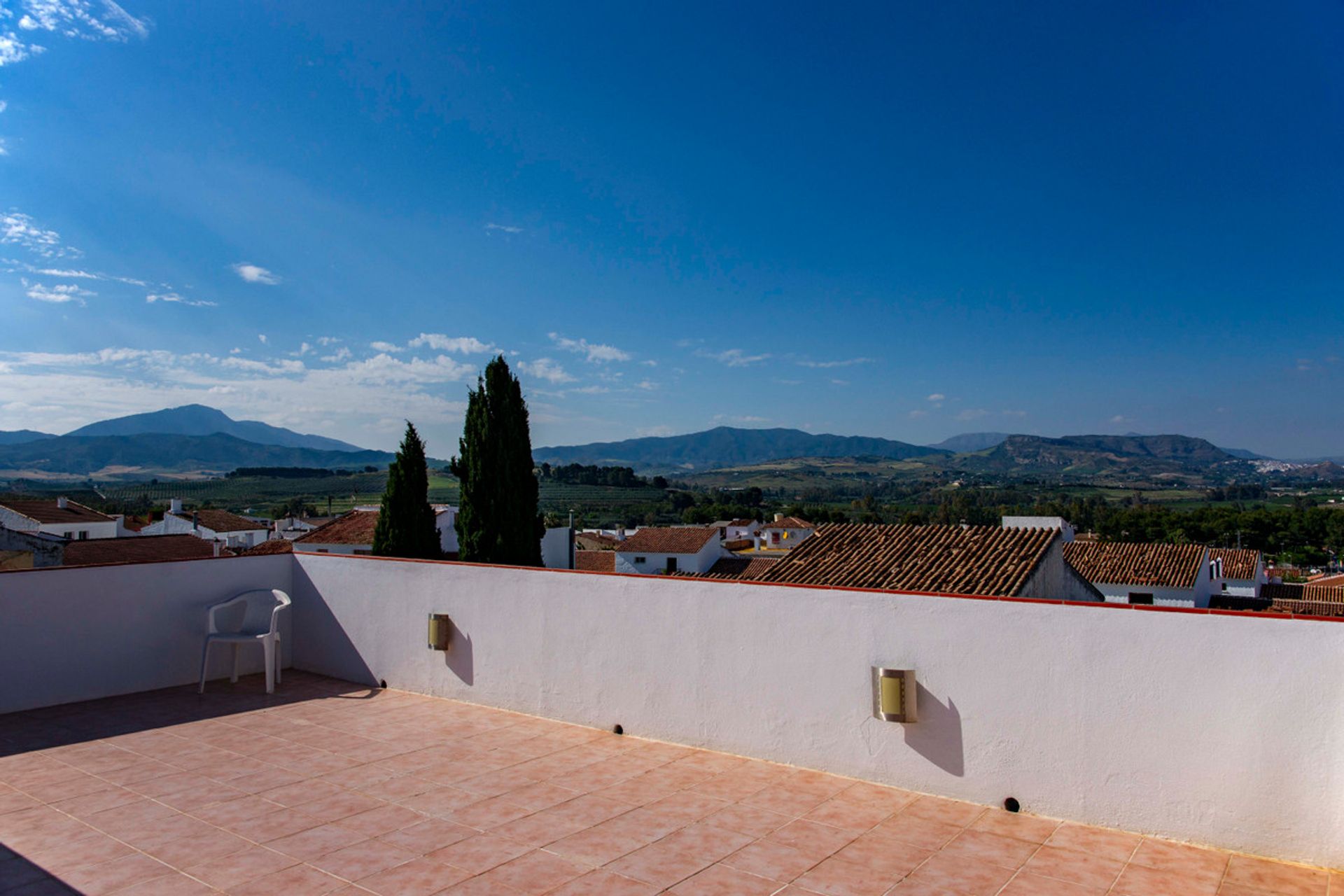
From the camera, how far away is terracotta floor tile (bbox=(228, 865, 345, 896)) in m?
2.90

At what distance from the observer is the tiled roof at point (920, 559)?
907cm

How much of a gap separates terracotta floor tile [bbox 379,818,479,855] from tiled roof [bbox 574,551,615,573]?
1273 inches

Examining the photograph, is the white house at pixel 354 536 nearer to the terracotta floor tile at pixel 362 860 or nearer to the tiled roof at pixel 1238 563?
the terracotta floor tile at pixel 362 860

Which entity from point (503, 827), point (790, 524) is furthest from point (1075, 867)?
point (790, 524)

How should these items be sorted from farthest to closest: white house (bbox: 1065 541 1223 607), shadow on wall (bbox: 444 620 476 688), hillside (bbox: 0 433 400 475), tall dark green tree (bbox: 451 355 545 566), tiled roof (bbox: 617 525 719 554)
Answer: hillside (bbox: 0 433 400 475) < tiled roof (bbox: 617 525 719 554) < white house (bbox: 1065 541 1223 607) < tall dark green tree (bbox: 451 355 545 566) < shadow on wall (bbox: 444 620 476 688)

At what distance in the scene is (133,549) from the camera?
80.8 feet

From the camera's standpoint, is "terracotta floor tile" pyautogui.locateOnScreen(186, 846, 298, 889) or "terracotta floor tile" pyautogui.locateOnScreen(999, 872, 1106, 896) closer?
"terracotta floor tile" pyautogui.locateOnScreen(999, 872, 1106, 896)

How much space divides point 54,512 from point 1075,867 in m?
40.8

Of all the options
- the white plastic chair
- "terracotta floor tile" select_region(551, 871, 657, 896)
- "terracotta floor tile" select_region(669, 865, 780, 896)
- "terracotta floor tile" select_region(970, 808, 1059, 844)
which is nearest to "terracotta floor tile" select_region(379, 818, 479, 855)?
"terracotta floor tile" select_region(551, 871, 657, 896)

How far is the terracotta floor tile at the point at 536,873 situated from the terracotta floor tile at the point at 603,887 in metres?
0.04

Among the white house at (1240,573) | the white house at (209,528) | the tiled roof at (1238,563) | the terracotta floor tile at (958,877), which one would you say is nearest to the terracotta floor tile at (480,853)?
the terracotta floor tile at (958,877)

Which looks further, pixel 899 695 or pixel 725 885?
pixel 899 695

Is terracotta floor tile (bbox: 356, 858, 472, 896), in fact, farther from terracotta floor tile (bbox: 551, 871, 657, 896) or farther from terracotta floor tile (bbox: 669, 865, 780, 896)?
terracotta floor tile (bbox: 669, 865, 780, 896)

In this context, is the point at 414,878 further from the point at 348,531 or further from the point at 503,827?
the point at 348,531
